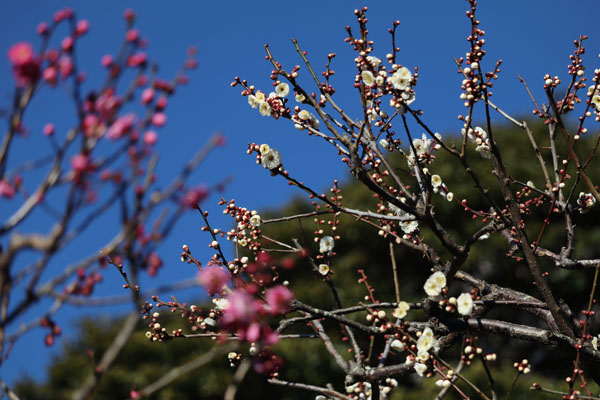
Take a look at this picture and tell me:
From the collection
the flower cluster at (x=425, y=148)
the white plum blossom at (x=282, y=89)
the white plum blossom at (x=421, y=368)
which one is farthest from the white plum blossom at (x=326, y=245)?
the white plum blossom at (x=421, y=368)

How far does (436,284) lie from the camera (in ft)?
9.98

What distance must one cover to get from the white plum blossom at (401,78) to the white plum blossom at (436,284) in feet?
3.28

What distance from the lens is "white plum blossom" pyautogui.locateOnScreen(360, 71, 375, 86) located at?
3.16 metres

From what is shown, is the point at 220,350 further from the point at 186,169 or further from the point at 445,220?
the point at 445,220

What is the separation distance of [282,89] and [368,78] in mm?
533

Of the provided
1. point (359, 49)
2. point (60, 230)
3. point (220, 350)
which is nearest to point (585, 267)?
point (359, 49)

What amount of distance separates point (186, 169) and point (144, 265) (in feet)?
0.99

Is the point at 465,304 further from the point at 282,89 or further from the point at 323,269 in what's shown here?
the point at 282,89

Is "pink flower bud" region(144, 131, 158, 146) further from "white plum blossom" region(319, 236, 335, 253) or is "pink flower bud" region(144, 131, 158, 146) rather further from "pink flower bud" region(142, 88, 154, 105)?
"white plum blossom" region(319, 236, 335, 253)

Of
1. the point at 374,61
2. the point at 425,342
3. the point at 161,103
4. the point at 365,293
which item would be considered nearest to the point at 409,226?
the point at 425,342

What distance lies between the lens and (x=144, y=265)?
1.69 meters

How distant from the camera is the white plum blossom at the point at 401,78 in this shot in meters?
3.11

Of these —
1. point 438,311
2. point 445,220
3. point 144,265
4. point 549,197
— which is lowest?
point 144,265

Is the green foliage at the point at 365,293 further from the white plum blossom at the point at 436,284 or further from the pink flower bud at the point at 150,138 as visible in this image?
the pink flower bud at the point at 150,138
